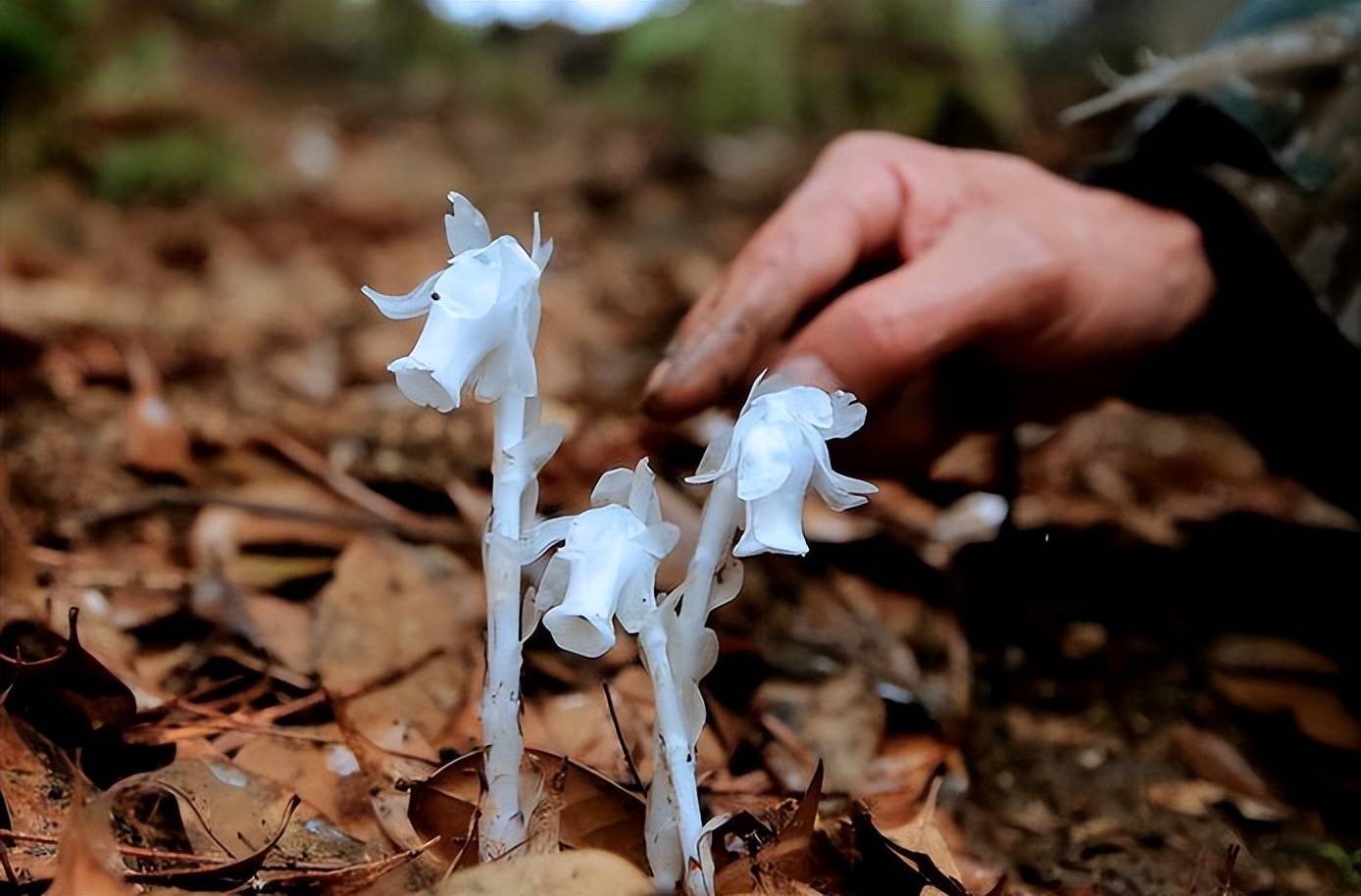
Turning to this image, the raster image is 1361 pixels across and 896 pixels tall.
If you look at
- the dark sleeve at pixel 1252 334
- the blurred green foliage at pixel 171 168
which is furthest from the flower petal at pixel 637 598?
the blurred green foliage at pixel 171 168

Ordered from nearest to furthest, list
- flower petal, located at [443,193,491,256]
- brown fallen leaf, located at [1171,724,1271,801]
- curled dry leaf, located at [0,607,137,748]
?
flower petal, located at [443,193,491,256]
curled dry leaf, located at [0,607,137,748]
brown fallen leaf, located at [1171,724,1271,801]

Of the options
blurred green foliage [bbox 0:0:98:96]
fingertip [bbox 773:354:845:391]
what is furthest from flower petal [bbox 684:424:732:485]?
blurred green foliage [bbox 0:0:98:96]

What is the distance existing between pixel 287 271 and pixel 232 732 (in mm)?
2295

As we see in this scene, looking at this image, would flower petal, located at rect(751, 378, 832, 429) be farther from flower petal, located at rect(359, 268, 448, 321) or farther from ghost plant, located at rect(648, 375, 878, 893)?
flower petal, located at rect(359, 268, 448, 321)

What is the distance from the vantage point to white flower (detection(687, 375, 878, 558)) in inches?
31.1

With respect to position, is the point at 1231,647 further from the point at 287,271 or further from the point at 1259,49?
the point at 287,271

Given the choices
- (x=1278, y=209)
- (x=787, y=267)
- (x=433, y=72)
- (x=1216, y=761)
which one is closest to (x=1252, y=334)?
(x=1278, y=209)

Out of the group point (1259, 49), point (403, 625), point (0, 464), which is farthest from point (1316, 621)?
point (0, 464)

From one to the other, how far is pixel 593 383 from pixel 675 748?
66.9 inches

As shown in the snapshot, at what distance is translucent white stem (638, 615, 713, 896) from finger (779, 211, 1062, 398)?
509mm

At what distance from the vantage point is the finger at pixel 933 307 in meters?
1.31

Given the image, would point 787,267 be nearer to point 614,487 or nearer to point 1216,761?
point 614,487

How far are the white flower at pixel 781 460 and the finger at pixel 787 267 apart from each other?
0.42 metres

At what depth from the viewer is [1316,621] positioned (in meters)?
1.75
